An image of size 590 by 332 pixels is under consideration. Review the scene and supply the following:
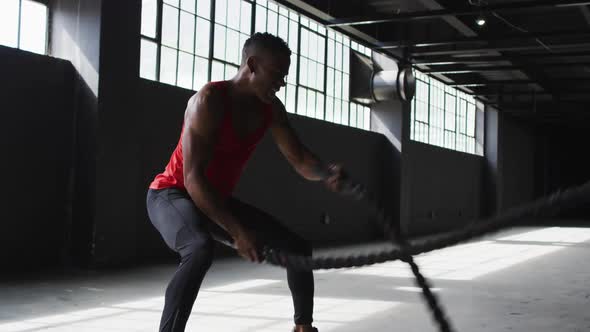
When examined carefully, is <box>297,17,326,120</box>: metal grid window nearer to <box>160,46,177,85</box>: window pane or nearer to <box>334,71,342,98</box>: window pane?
<box>334,71,342,98</box>: window pane

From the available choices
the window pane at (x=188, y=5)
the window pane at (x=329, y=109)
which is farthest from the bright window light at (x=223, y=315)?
the window pane at (x=329, y=109)

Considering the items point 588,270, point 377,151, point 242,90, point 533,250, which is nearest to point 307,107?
point 377,151

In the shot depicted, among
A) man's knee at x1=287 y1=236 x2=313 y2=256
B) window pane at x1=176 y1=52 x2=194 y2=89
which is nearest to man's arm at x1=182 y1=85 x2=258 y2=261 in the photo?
man's knee at x1=287 y1=236 x2=313 y2=256

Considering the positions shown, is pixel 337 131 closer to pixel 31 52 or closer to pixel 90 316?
pixel 31 52

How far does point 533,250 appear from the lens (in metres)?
8.90

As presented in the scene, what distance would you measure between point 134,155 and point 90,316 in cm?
267

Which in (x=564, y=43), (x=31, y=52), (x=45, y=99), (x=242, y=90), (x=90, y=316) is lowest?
(x=90, y=316)

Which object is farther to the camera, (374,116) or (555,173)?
(555,173)

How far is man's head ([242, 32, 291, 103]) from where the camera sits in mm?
Answer: 2217

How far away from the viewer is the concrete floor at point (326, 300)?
145 inches

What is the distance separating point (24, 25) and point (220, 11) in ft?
8.31

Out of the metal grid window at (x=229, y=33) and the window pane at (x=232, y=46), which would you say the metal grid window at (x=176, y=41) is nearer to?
the metal grid window at (x=229, y=33)

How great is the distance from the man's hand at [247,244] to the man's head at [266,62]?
1.73 ft

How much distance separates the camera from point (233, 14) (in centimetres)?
795
